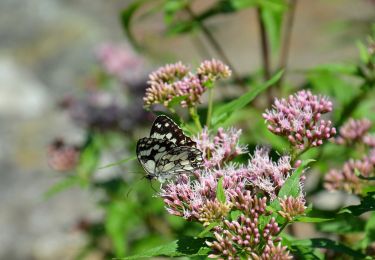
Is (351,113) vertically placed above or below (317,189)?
above

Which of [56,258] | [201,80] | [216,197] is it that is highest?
[201,80]

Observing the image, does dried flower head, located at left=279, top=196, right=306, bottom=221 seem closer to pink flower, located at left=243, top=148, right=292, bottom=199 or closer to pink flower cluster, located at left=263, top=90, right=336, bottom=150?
pink flower, located at left=243, top=148, right=292, bottom=199

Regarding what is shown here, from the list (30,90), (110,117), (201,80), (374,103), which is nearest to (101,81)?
(110,117)

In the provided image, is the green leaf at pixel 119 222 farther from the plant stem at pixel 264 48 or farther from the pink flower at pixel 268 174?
the pink flower at pixel 268 174

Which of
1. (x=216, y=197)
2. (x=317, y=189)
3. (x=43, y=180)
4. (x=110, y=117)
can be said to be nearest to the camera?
(x=216, y=197)

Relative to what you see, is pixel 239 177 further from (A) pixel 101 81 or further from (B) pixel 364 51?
(A) pixel 101 81

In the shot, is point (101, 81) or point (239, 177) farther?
point (101, 81)

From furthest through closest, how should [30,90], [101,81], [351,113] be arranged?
1. [30,90]
2. [101,81]
3. [351,113]
